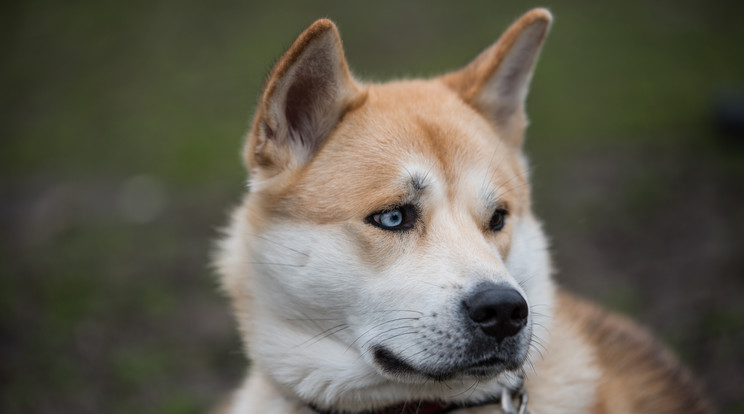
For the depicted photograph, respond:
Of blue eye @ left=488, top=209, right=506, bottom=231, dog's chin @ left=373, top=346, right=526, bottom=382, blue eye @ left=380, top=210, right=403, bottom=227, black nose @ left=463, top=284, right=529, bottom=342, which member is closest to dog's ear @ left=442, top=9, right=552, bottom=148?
blue eye @ left=488, top=209, right=506, bottom=231

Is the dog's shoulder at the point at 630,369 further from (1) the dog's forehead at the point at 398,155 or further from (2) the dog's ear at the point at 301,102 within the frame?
(2) the dog's ear at the point at 301,102

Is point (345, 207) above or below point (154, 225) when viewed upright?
above

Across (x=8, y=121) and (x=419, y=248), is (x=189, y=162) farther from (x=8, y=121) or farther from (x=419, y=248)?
(x=419, y=248)

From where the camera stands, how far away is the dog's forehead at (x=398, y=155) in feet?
8.59

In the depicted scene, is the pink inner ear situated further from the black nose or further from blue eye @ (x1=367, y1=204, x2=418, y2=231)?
the black nose

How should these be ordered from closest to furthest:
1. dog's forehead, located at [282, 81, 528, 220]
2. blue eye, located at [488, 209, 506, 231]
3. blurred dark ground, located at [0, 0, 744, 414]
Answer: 1. dog's forehead, located at [282, 81, 528, 220]
2. blue eye, located at [488, 209, 506, 231]
3. blurred dark ground, located at [0, 0, 744, 414]

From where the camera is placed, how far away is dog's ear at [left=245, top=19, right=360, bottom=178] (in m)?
2.61

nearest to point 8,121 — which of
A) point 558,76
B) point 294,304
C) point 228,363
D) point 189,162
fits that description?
point 189,162

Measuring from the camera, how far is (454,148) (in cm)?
280

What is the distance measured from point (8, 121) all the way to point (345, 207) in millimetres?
11328

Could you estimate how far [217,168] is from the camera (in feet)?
29.5

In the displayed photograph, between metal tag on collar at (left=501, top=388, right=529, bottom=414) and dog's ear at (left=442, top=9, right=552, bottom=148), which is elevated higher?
dog's ear at (left=442, top=9, right=552, bottom=148)

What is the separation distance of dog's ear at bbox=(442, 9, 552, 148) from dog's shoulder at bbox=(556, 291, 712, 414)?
3.36 ft

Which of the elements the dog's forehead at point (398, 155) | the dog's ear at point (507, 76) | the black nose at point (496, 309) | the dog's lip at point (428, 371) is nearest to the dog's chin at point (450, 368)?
the dog's lip at point (428, 371)
